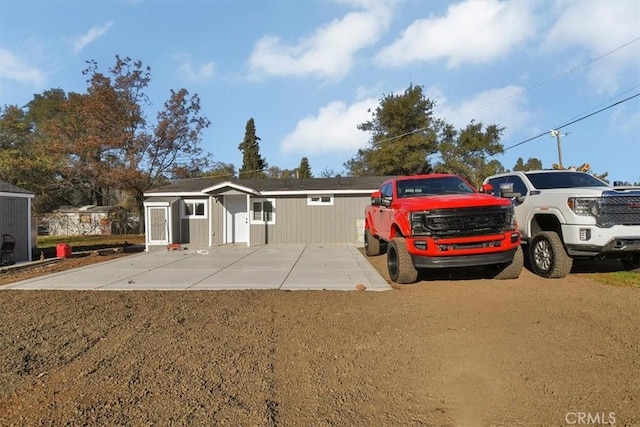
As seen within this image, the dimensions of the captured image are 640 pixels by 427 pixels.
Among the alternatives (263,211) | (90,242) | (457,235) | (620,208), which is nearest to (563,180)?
(620,208)

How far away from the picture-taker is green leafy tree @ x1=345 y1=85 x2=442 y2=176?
32688 millimetres

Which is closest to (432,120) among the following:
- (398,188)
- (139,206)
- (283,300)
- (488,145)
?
(488,145)

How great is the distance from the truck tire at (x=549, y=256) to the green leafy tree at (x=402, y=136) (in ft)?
83.1

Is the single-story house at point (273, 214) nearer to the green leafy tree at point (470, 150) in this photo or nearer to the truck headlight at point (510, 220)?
the truck headlight at point (510, 220)

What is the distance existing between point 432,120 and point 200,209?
23.9 meters

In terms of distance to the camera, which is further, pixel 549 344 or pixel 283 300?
pixel 283 300

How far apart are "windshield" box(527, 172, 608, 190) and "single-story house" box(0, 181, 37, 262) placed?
49.1 ft

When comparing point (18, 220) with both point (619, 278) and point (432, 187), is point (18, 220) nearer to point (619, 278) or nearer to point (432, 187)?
point (432, 187)

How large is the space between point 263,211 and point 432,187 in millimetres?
11092

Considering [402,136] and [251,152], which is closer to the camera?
[402,136]

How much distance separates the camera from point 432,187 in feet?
27.0

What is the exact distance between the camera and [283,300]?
Answer: 6406 millimetres

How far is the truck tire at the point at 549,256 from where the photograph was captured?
707cm

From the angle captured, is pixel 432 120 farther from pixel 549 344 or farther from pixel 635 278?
pixel 549 344
